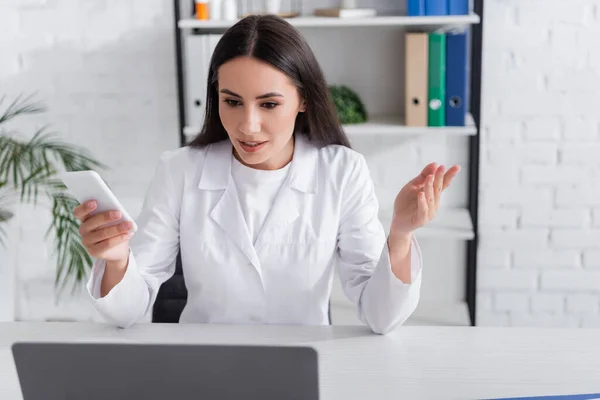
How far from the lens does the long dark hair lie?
4.82 ft

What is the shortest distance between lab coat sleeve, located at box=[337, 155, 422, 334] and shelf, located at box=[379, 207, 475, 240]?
0.96 meters

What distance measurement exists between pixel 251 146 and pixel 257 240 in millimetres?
208

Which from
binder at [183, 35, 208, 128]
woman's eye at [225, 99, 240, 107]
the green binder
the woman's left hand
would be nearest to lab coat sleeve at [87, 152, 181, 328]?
woman's eye at [225, 99, 240, 107]

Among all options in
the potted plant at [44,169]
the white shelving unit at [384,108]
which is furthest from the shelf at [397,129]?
the potted plant at [44,169]

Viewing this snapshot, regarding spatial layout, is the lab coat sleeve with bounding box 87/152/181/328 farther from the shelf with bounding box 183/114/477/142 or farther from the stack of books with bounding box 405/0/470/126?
the stack of books with bounding box 405/0/470/126

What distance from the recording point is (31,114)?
2.78m

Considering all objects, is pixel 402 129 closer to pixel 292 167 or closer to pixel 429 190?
pixel 292 167

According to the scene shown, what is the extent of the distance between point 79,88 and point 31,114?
20cm

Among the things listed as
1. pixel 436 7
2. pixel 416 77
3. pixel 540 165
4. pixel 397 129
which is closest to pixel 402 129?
pixel 397 129

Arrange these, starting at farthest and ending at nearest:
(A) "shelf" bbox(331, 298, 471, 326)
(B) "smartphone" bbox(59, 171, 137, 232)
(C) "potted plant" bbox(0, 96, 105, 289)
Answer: (A) "shelf" bbox(331, 298, 471, 326) < (C) "potted plant" bbox(0, 96, 105, 289) < (B) "smartphone" bbox(59, 171, 137, 232)

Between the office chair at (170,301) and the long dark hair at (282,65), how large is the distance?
30 centimetres

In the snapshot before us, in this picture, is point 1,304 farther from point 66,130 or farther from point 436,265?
point 436,265

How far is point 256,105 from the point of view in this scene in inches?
57.2

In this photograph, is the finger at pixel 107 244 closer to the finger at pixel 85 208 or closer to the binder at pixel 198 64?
the finger at pixel 85 208
